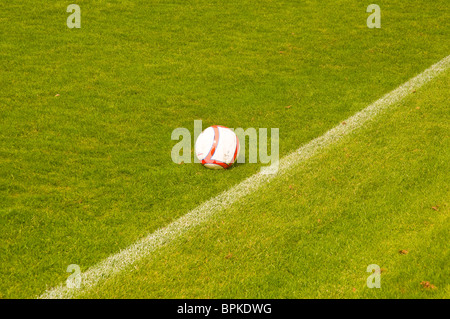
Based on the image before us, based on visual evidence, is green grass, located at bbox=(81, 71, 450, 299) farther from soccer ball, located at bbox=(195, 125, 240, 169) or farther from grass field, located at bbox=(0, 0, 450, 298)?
soccer ball, located at bbox=(195, 125, 240, 169)

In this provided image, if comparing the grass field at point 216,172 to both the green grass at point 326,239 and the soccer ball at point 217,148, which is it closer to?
the green grass at point 326,239

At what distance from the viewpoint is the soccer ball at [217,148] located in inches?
201

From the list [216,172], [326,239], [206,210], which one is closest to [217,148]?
[216,172]

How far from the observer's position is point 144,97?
7055 mm

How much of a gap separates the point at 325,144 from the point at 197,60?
3.73 meters

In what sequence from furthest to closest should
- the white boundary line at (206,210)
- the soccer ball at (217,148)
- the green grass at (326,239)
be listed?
the soccer ball at (217,148)
the white boundary line at (206,210)
the green grass at (326,239)

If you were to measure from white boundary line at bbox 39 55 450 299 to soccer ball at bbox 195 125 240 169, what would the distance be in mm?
351

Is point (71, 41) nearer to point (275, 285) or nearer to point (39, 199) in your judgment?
point (39, 199)

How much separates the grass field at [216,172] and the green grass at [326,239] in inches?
0.6

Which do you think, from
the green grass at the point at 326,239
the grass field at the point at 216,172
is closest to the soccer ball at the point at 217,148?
the grass field at the point at 216,172

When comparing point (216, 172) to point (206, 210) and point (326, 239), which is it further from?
point (326, 239)
